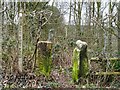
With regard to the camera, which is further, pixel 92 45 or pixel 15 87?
pixel 92 45

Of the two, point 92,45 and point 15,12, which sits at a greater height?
point 15,12

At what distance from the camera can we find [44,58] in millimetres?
4684

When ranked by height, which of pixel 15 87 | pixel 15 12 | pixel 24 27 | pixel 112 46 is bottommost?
pixel 15 87

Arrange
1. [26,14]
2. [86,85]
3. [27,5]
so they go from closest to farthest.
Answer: [86,85], [26,14], [27,5]

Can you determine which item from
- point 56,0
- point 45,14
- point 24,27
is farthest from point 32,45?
point 56,0

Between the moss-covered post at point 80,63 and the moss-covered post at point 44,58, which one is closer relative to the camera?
the moss-covered post at point 80,63

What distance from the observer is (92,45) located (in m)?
5.60

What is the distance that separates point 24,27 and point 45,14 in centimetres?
60

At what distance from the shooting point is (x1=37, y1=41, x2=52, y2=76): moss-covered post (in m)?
4.68

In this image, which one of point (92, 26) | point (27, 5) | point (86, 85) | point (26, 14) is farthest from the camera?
point (92, 26)

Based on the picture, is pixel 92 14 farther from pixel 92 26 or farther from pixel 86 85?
pixel 86 85

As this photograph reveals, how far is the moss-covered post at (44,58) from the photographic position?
4.68 meters

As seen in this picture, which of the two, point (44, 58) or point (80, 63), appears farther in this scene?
point (44, 58)

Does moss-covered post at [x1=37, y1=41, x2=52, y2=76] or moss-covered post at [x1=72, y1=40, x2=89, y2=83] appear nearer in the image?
moss-covered post at [x1=72, y1=40, x2=89, y2=83]
